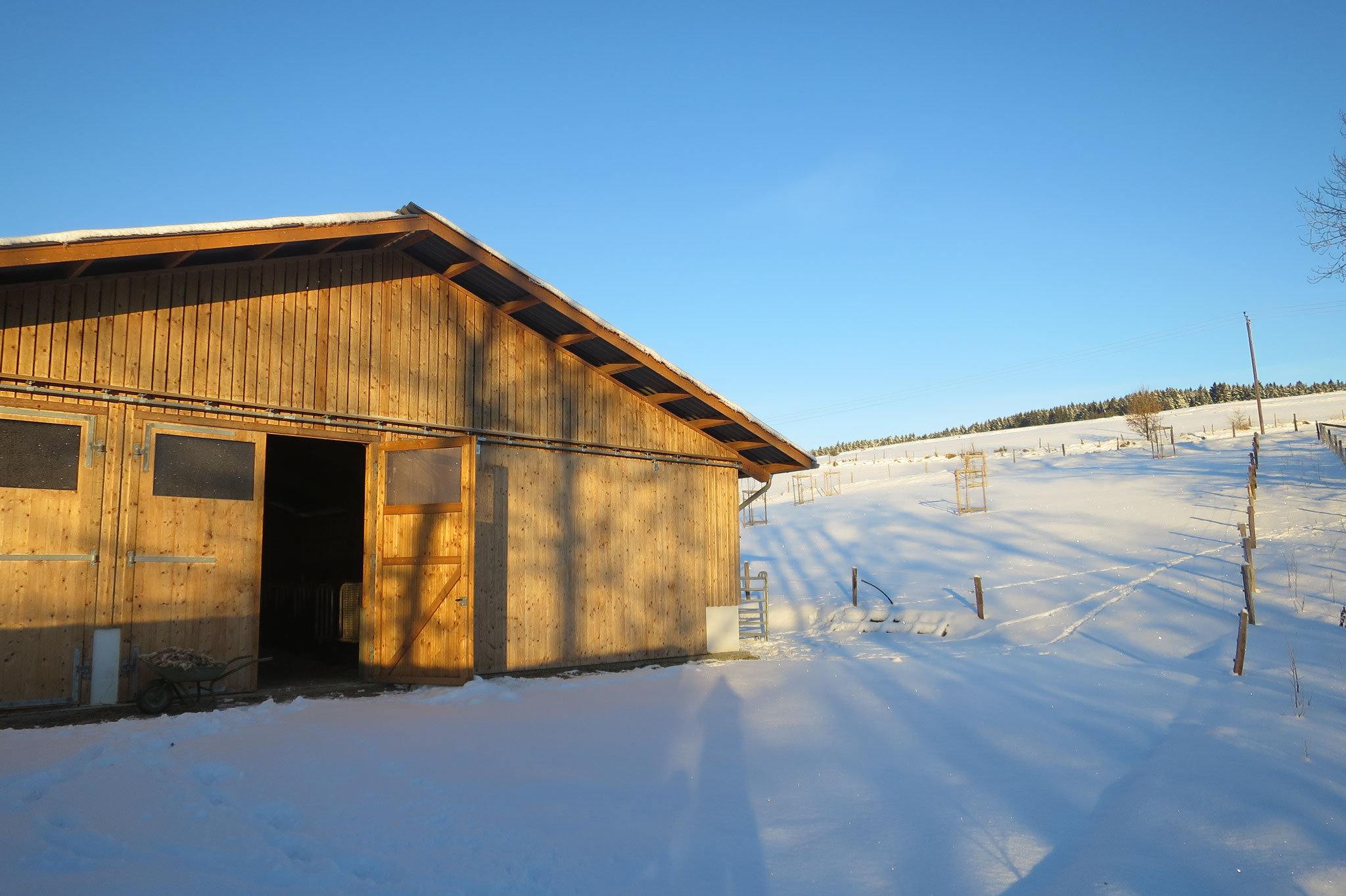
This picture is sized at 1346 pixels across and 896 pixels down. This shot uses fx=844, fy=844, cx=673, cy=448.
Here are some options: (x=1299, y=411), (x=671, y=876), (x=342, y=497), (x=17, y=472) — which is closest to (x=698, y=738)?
(x=671, y=876)

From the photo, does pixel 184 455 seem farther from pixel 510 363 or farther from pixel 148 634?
pixel 510 363

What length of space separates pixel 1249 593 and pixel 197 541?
14.7 meters

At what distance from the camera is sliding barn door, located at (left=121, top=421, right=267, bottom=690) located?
780cm

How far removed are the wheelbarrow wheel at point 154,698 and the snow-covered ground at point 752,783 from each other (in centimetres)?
34

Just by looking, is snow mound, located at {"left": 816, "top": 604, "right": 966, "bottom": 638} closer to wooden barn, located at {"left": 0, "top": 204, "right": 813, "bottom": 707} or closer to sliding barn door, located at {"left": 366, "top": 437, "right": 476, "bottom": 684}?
wooden barn, located at {"left": 0, "top": 204, "right": 813, "bottom": 707}

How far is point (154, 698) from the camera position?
7.33 meters

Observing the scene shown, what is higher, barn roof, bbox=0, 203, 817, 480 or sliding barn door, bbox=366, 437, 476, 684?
barn roof, bbox=0, 203, 817, 480

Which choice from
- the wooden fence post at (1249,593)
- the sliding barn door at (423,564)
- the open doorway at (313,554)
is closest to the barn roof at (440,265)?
the sliding barn door at (423,564)

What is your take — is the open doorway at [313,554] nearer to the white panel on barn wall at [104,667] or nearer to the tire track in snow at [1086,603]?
the white panel on barn wall at [104,667]

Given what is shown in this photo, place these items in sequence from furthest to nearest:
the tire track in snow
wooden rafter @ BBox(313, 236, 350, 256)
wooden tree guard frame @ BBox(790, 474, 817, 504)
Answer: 1. wooden tree guard frame @ BBox(790, 474, 817, 504)
2. the tire track in snow
3. wooden rafter @ BBox(313, 236, 350, 256)

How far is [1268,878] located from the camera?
4672 mm

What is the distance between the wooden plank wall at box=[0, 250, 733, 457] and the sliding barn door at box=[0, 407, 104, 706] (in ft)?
1.83

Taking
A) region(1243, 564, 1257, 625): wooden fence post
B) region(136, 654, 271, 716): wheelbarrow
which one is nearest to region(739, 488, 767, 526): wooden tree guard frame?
region(1243, 564, 1257, 625): wooden fence post

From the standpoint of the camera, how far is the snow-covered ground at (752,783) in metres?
4.54
